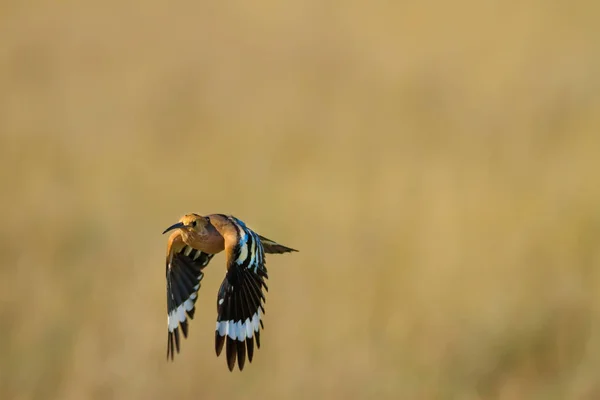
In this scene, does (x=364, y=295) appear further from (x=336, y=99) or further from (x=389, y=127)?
(x=336, y=99)

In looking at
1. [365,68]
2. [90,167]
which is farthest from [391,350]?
[365,68]

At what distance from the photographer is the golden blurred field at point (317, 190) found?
5363 millimetres

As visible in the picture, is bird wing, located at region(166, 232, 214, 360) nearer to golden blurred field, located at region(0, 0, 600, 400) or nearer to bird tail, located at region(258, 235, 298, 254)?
bird tail, located at region(258, 235, 298, 254)

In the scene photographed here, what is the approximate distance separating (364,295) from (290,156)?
122 centimetres

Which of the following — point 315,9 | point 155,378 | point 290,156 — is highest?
point 315,9

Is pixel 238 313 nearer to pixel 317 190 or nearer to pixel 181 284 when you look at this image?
pixel 181 284

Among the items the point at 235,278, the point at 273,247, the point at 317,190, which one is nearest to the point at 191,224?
the point at 235,278

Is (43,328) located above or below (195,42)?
below

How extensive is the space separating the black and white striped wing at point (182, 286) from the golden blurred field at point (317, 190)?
0.85m

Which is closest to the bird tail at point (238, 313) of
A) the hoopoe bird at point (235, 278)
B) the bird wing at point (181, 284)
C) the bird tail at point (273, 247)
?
the hoopoe bird at point (235, 278)

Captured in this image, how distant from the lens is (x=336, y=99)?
Result: 7.39 meters

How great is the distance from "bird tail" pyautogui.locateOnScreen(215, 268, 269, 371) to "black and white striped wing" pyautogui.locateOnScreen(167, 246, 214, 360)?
657 mm

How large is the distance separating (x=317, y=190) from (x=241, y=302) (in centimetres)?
250

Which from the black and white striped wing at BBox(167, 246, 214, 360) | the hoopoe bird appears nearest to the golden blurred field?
the black and white striped wing at BBox(167, 246, 214, 360)
